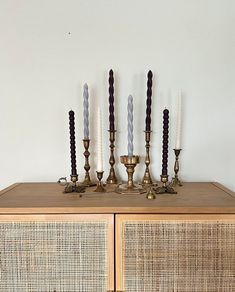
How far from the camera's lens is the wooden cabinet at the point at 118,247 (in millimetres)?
780

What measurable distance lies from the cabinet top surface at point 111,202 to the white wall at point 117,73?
18 centimetres

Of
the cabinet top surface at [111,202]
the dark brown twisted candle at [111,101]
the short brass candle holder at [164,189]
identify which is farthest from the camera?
the dark brown twisted candle at [111,101]

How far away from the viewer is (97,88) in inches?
43.8

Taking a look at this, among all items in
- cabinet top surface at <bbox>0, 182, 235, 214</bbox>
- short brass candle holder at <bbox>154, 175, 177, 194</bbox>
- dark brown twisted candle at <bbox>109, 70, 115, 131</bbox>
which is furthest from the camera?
dark brown twisted candle at <bbox>109, 70, 115, 131</bbox>

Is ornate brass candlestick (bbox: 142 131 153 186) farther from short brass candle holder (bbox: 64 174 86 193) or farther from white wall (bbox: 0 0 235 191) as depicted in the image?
short brass candle holder (bbox: 64 174 86 193)

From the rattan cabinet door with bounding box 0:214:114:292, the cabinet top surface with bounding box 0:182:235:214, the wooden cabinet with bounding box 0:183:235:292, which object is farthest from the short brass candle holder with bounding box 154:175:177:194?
the rattan cabinet door with bounding box 0:214:114:292

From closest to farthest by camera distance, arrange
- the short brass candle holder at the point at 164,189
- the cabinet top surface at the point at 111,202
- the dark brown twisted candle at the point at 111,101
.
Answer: the cabinet top surface at the point at 111,202
the short brass candle holder at the point at 164,189
the dark brown twisted candle at the point at 111,101

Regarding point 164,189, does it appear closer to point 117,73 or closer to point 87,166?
point 87,166

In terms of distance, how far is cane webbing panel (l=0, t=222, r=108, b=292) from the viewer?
2.60ft

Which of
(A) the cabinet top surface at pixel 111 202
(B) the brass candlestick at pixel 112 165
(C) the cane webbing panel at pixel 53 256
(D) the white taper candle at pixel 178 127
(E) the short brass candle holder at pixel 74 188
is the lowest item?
(C) the cane webbing panel at pixel 53 256

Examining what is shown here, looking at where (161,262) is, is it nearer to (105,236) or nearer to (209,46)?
(105,236)

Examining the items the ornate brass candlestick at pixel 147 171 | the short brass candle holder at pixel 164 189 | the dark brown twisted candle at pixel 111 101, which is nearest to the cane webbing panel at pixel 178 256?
the short brass candle holder at pixel 164 189

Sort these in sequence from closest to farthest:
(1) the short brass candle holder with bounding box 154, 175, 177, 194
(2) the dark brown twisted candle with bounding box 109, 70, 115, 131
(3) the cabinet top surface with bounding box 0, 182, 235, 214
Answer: (3) the cabinet top surface with bounding box 0, 182, 235, 214
(1) the short brass candle holder with bounding box 154, 175, 177, 194
(2) the dark brown twisted candle with bounding box 109, 70, 115, 131

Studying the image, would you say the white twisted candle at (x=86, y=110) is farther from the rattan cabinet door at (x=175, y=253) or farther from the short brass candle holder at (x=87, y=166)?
the rattan cabinet door at (x=175, y=253)
